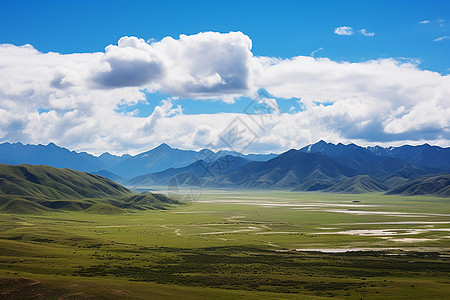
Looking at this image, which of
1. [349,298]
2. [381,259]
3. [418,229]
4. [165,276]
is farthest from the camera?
[418,229]

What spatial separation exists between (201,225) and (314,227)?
51.5m

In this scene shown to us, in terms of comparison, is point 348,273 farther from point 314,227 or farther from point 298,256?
point 314,227

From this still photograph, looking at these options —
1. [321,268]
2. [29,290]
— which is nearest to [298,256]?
[321,268]

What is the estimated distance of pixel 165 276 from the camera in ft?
252

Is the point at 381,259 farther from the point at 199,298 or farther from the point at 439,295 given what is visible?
the point at 199,298

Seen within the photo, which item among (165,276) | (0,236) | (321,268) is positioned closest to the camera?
(165,276)

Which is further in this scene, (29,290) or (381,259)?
(381,259)

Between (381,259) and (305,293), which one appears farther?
(381,259)

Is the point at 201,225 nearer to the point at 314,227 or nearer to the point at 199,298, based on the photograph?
the point at 314,227

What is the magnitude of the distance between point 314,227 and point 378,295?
112m

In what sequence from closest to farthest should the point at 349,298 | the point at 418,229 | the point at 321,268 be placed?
the point at 349,298
the point at 321,268
the point at 418,229

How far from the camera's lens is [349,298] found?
62.6 meters

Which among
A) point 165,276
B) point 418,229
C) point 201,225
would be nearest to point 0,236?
point 165,276

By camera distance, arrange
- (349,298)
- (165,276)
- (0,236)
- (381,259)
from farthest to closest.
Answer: (0,236) → (381,259) → (165,276) → (349,298)
